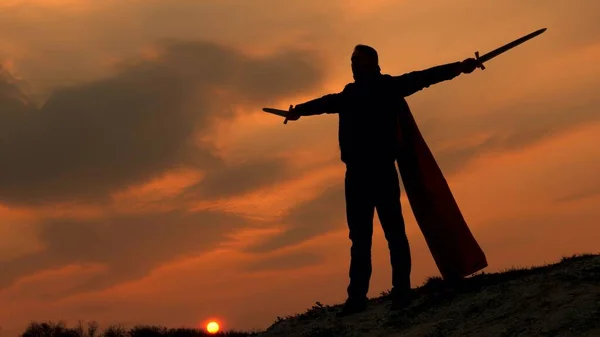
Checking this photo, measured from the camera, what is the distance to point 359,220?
1026cm

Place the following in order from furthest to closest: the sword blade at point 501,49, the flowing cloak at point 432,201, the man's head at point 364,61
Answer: the flowing cloak at point 432,201, the man's head at point 364,61, the sword blade at point 501,49

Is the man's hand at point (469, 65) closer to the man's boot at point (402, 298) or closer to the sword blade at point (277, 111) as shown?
the sword blade at point (277, 111)

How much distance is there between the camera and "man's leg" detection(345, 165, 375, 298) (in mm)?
10219

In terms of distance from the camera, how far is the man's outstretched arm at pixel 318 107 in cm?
1038

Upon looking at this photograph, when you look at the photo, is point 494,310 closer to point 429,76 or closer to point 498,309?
point 498,309

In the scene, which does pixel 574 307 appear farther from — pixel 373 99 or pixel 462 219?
pixel 373 99

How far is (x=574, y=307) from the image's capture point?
8203mm

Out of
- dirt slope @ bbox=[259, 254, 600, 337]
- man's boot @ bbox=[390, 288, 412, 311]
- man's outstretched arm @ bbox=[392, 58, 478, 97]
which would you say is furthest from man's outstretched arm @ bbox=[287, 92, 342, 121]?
dirt slope @ bbox=[259, 254, 600, 337]

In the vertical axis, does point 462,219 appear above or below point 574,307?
above

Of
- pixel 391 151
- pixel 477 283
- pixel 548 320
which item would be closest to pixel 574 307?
pixel 548 320

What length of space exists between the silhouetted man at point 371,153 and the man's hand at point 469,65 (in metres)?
0.40

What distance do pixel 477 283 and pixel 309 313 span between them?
2919 mm

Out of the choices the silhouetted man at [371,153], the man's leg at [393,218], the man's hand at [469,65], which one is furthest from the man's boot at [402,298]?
the man's hand at [469,65]

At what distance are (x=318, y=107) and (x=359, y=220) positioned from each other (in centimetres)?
158
